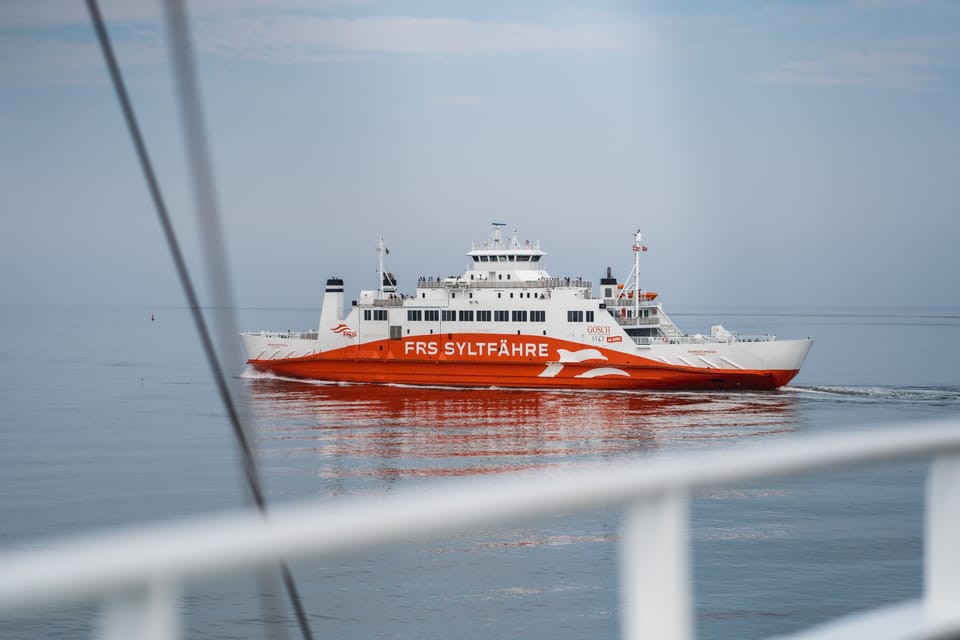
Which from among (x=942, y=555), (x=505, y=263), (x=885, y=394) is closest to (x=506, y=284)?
(x=505, y=263)

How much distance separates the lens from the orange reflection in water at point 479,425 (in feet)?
Result: 60.0

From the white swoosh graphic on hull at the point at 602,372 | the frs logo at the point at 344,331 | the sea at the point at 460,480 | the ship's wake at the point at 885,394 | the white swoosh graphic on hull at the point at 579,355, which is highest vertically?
the frs logo at the point at 344,331

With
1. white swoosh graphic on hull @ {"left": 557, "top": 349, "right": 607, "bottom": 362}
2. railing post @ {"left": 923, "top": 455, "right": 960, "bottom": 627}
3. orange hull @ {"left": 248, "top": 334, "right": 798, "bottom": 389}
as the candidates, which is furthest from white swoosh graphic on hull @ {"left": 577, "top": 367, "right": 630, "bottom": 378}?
railing post @ {"left": 923, "top": 455, "right": 960, "bottom": 627}

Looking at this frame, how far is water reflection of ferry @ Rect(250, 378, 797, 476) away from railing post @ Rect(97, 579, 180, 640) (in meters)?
15.8

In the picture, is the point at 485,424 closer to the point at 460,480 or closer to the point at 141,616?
the point at 460,480

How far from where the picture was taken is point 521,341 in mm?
27516

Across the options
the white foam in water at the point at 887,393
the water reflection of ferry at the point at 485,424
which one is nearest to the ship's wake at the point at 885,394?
the white foam in water at the point at 887,393

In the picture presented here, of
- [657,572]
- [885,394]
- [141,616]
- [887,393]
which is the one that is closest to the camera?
[141,616]

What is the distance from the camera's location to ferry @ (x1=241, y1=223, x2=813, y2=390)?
2644cm

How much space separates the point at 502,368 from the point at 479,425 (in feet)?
17.2

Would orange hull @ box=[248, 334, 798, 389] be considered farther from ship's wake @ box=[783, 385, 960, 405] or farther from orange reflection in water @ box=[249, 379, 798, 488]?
ship's wake @ box=[783, 385, 960, 405]

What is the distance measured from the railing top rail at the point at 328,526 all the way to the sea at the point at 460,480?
7 centimetres

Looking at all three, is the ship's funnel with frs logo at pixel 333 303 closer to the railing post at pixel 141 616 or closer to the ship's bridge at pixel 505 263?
the ship's bridge at pixel 505 263

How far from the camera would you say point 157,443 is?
22.1m
